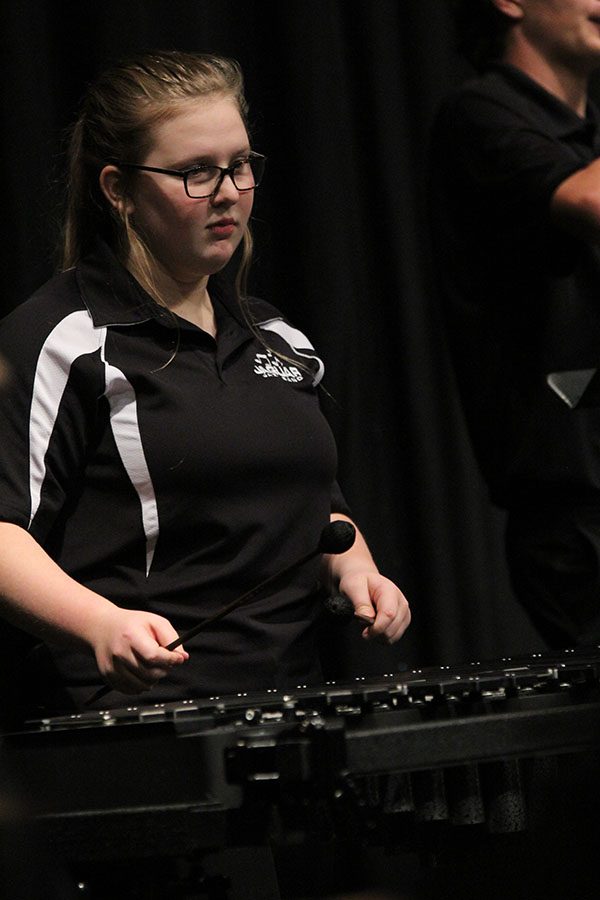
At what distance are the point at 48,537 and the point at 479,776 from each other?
2.14ft

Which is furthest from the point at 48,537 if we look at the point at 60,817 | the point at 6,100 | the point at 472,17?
the point at 472,17

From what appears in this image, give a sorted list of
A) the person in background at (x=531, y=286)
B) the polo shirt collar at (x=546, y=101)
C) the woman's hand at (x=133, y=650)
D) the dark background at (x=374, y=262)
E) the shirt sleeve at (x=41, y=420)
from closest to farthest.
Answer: the woman's hand at (x=133, y=650), the shirt sleeve at (x=41, y=420), the person in background at (x=531, y=286), the polo shirt collar at (x=546, y=101), the dark background at (x=374, y=262)

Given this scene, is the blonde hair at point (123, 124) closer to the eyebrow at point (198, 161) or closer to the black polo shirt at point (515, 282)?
the eyebrow at point (198, 161)

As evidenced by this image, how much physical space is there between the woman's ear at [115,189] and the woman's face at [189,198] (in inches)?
0.6

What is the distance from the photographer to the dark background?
2.44 metres

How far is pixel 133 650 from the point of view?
54.2 inches

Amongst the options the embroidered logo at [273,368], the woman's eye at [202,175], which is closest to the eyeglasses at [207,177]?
the woman's eye at [202,175]

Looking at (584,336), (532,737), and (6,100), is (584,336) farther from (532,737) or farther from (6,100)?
(6,100)

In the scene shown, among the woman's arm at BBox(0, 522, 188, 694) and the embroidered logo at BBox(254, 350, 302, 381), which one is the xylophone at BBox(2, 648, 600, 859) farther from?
the embroidered logo at BBox(254, 350, 302, 381)

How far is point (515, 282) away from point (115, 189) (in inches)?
20.9

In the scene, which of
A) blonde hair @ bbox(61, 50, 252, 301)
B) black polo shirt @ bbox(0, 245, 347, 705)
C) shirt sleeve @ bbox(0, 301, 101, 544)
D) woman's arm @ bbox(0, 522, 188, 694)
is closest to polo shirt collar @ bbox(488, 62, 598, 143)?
blonde hair @ bbox(61, 50, 252, 301)

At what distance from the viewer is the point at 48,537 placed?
1.68m

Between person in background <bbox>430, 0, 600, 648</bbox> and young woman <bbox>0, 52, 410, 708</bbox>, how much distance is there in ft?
0.76

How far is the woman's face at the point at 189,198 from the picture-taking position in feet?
5.80
